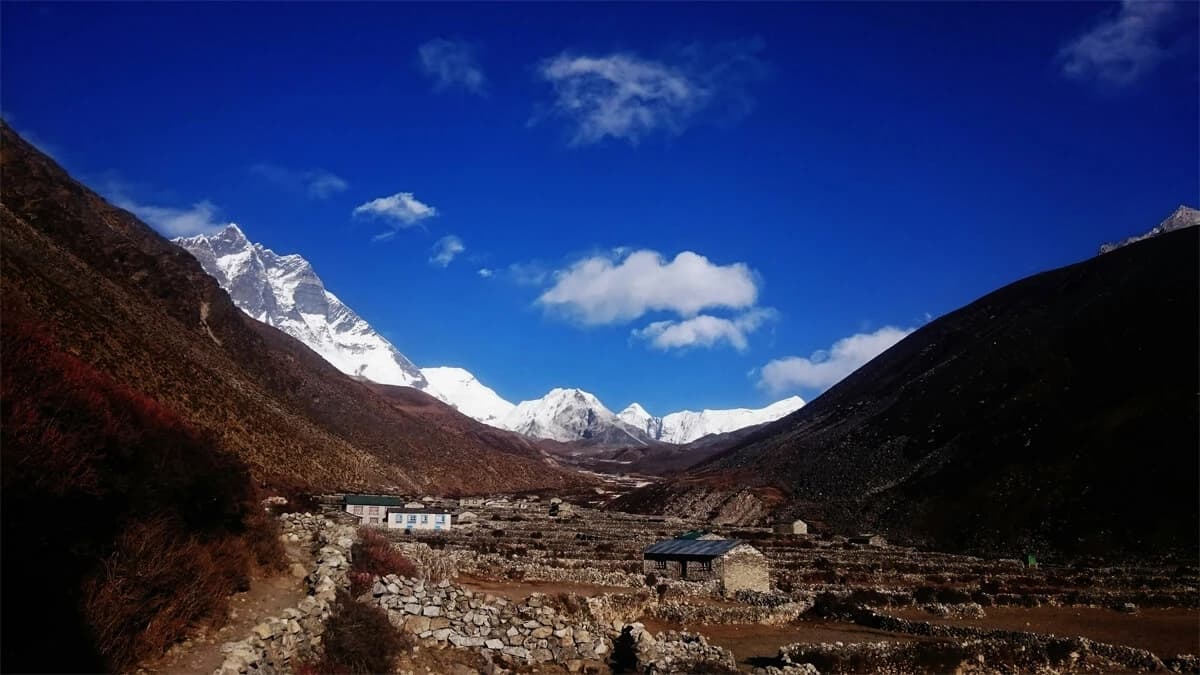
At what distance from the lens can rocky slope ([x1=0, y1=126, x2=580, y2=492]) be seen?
52.7 metres

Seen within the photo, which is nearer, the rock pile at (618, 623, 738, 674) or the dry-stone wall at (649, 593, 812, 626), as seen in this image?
the rock pile at (618, 623, 738, 674)

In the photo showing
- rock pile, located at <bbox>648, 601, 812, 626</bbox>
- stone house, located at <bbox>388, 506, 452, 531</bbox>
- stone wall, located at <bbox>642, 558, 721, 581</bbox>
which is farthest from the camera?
stone house, located at <bbox>388, 506, 452, 531</bbox>

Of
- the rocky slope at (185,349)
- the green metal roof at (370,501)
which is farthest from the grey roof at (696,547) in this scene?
the green metal roof at (370,501)

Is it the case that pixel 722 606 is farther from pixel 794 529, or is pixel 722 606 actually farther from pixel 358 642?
pixel 794 529

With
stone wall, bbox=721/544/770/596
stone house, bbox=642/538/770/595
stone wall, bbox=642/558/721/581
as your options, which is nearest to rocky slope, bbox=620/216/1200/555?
stone wall, bbox=721/544/770/596

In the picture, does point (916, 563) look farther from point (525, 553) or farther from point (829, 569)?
point (525, 553)

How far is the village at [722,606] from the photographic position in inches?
603

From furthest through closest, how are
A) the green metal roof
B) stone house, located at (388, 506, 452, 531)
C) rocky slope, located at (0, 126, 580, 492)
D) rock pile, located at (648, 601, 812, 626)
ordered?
1. the green metal roof
2. stone house, located at (388, 506, 452, 531)
3. rocky slope, located at (0, 126, 580, 492)
4. rock pile, located at (648, 601, 812, 626)

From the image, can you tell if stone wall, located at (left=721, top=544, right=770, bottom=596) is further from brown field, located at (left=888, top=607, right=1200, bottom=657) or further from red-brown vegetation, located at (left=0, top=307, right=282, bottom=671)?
red-brown vegetation, located at (left=0, top=307, right=282, bottom=671)

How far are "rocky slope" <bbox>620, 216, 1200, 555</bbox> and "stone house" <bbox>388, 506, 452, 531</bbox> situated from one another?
1676 inches

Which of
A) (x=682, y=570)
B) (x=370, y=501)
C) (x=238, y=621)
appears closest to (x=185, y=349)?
(x=370, y=501)

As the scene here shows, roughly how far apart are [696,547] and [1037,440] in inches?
2142

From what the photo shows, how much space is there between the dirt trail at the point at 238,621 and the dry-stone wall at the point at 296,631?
20cm

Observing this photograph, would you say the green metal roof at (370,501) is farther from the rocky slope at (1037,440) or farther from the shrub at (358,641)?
the rocky slope at (1037,440)
